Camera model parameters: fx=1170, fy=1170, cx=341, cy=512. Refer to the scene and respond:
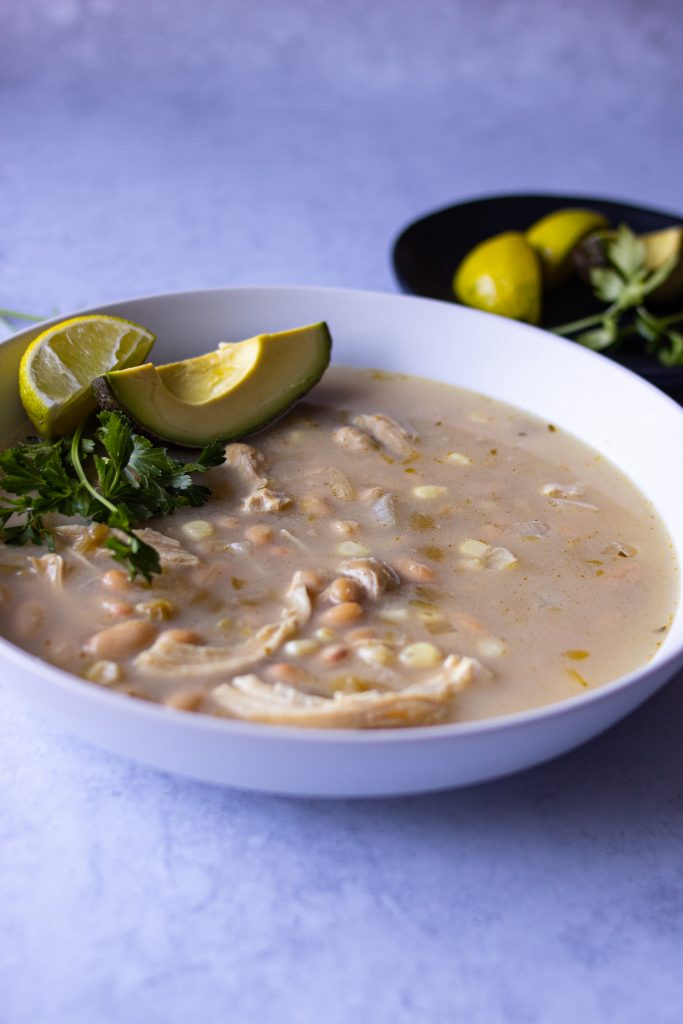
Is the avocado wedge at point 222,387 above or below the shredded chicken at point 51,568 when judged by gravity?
above

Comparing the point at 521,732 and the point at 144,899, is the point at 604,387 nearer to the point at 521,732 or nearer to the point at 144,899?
the point at 521,732

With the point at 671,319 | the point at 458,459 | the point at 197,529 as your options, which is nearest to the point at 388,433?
the point at 458,459

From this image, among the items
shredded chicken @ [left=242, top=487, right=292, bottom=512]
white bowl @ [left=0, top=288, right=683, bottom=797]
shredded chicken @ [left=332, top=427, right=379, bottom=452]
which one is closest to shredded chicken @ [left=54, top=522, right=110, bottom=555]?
shredded chicken @ [left=242, top=487, right=292, bottom=512]

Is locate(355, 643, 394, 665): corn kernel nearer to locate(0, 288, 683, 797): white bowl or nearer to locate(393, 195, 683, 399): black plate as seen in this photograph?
locate(0, 288, 683, 797): white bowl

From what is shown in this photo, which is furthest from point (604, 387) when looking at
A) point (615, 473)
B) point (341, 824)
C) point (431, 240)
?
point (341, 824)

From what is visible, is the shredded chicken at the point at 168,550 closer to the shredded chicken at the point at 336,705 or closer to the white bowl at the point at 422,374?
the shredded chicken at the point at 336,705

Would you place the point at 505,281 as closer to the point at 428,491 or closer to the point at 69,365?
the point at 428,491

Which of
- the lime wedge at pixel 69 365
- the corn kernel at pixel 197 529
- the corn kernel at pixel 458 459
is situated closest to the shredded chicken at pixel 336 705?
the corn kernel at pixel 197 529
